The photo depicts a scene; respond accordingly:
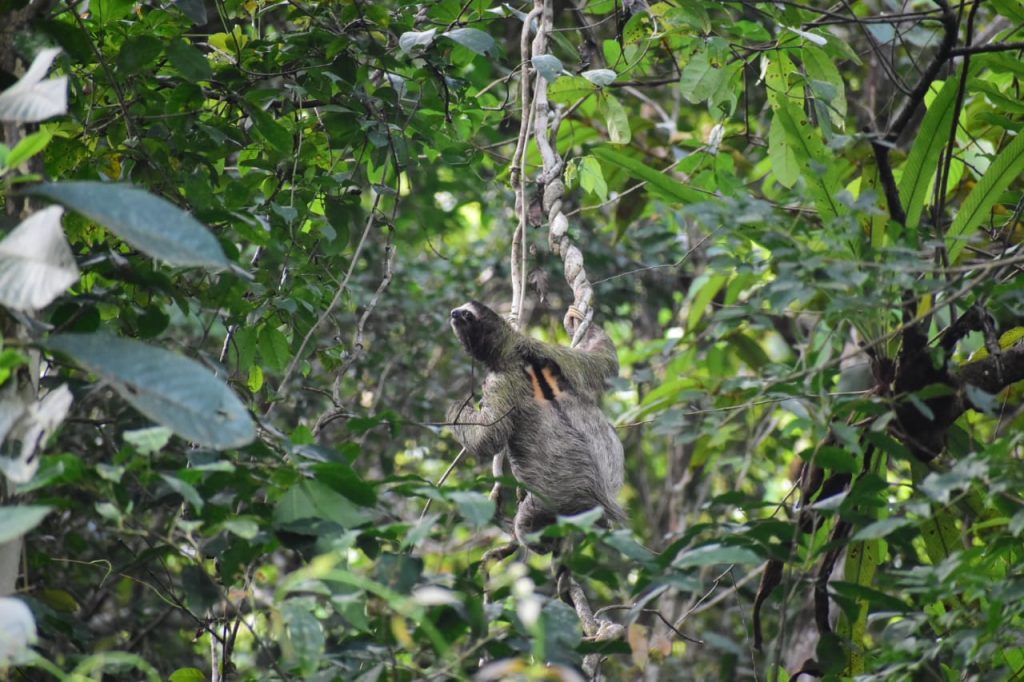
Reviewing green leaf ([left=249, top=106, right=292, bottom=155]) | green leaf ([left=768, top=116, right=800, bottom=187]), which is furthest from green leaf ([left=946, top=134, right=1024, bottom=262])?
green leaf ([left=249, top=106, right=292, bottom=155])

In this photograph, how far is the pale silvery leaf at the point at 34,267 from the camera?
1855 millimetres

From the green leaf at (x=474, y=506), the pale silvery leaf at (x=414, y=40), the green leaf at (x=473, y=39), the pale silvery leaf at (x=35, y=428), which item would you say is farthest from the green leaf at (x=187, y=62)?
the green leaf at (x=474, y=506)

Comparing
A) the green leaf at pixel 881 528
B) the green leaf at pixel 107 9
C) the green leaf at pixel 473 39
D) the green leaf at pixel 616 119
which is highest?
the green leaf at pixel 473 39

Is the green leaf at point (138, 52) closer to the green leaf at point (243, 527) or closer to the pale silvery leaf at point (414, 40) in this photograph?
the pale silvery leaf at point (414, 40)

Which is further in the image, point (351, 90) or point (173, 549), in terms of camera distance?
point (351, 90)

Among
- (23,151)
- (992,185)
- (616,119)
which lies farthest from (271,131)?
(992,185)

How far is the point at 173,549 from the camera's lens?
101 inches

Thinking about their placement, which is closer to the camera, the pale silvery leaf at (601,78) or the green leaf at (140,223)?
the green leaf at (140,223)

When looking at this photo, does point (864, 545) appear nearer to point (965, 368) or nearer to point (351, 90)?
point (965, 368)

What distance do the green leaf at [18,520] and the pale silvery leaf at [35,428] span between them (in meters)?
0.10

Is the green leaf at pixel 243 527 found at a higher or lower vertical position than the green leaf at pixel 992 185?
lower

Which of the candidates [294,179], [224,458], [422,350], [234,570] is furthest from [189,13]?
[422,350]

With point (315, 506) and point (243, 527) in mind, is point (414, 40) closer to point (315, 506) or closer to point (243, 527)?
point (315, 506)

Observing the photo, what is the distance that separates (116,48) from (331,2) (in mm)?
853
